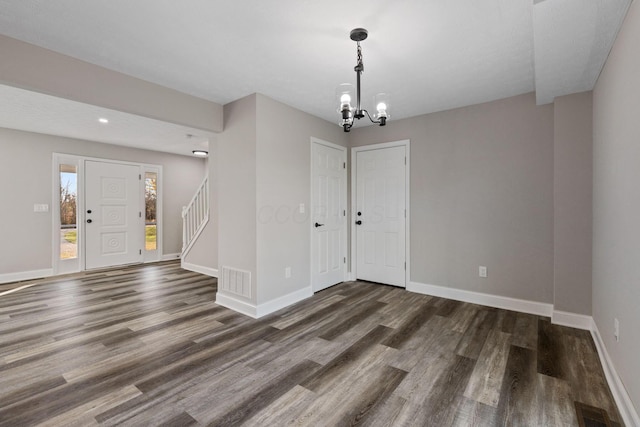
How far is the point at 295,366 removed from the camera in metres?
2.23

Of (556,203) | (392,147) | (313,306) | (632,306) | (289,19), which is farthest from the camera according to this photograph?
(392,147)

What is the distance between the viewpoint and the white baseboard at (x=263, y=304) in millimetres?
3260

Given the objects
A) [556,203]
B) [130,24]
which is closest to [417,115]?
[556,203]

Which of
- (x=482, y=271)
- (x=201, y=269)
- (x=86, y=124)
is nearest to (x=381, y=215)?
(x=482, y=271)

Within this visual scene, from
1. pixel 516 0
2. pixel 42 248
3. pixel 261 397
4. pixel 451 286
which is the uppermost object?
pixel 516 0

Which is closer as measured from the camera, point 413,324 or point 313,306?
point 413,324

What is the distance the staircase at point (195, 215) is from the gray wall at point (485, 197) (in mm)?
3529

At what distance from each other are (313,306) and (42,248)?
483 cm

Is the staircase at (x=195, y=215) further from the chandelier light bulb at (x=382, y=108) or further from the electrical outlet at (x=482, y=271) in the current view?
the electrical outlet at (x=482, y=271)

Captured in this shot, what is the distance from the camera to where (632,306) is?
63.8 inches

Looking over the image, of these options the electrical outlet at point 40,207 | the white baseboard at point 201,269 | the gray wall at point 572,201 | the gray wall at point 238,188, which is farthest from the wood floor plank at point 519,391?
the electrical outlet at point 40,207

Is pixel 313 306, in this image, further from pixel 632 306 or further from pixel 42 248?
pixel 42 248

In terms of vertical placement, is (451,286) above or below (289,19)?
below

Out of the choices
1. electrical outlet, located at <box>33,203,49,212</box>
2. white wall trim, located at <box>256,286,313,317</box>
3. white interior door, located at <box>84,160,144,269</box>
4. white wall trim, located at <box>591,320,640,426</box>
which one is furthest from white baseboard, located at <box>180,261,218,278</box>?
white wall trim, located at <box>591,320,640,426</box>
